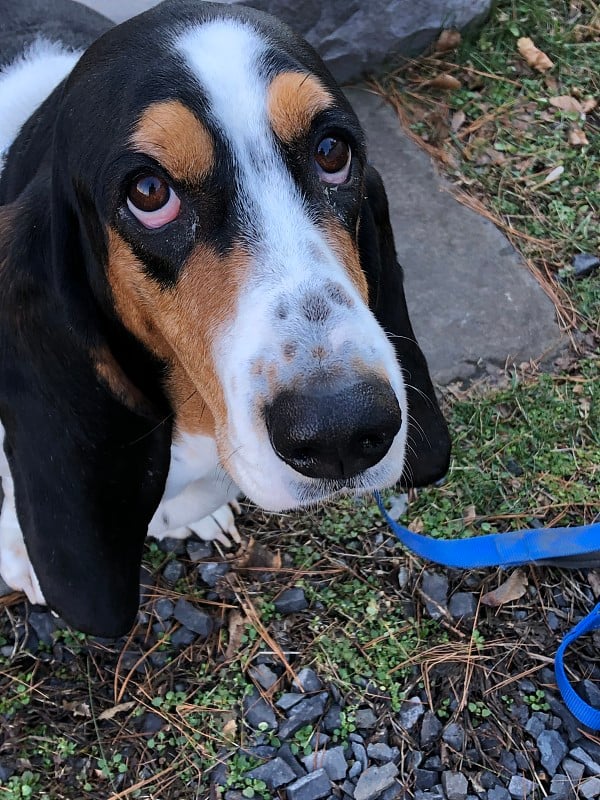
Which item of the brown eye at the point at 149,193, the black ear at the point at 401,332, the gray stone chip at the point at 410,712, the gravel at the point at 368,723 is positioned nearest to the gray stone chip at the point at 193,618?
the gravel at the point at 368,723

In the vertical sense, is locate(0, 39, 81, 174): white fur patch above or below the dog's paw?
above

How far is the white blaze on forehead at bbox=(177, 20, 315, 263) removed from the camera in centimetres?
180

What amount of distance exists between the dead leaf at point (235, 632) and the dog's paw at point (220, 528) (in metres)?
0.26

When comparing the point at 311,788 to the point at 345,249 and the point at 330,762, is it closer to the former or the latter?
the point at 330,762

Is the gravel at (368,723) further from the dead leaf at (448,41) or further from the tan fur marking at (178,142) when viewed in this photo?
the dead leaf at (448,41)

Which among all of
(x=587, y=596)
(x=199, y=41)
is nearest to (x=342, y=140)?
(x=199, y=41)

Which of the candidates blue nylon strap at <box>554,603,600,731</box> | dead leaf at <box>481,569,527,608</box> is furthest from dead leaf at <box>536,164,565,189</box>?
blue nylon strap at <box>554,603,600,731</box>

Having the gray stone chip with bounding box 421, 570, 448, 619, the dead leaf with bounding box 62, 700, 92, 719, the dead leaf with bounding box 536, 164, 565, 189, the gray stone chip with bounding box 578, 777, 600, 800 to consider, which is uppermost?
the dead leaf with bounding box 536, 164, 565, 189

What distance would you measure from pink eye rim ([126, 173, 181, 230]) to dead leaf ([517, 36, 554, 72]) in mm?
3156

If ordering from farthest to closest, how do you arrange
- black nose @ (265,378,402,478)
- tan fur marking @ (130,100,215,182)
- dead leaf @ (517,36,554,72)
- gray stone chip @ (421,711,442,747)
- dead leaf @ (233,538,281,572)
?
dead leaf @ (517,36,554,72) → dead leaf @ (233,538,281,572) → gray stone chip @ (421,711,442,747) → tan fur marking @ (130,100,215,182) → black nose @ (265,378,402,478)

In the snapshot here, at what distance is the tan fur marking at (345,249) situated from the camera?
6.07 ft

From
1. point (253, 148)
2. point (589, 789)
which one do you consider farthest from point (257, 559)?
point (253, 148)

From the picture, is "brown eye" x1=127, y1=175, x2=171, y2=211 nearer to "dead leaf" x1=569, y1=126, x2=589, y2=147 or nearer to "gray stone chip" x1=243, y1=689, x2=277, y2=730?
"gray stone chip" x1=243, y1=689, x2=277, y2=730

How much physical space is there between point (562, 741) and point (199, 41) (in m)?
2.16
